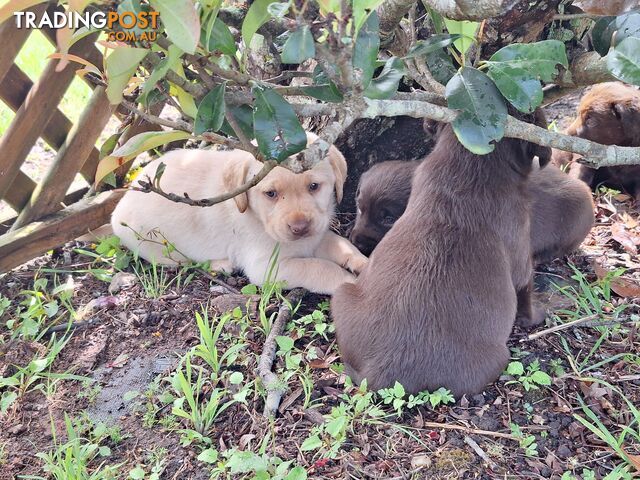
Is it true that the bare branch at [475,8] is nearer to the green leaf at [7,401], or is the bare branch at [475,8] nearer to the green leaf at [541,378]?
the green leaf at [541,378]

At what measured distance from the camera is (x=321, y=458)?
2.27m

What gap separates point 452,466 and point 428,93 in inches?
52.5

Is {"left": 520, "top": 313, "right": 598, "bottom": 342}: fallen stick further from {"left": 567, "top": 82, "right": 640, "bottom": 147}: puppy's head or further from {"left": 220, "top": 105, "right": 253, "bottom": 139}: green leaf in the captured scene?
{"left": 220, "top": 105, "right": 253, "bottom": 139}: green leaf

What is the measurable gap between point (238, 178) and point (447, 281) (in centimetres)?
119

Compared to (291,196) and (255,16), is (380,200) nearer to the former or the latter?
(291,196)

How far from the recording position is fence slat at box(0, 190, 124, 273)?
3475mm

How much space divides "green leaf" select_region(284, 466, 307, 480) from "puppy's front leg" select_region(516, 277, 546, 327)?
127 centimetres

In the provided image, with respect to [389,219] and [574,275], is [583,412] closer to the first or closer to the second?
[574,275]

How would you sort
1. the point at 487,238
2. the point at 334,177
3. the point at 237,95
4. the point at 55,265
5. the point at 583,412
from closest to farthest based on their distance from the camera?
the point at 237,95
the point at 583,412
the point at 487,238
the point at 334,177
the point at 55,265

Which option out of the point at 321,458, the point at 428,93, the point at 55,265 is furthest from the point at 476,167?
the point at 55,265

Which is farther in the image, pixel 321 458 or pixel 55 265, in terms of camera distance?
pixel 55 265

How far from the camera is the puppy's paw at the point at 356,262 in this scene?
3375 millimetres
